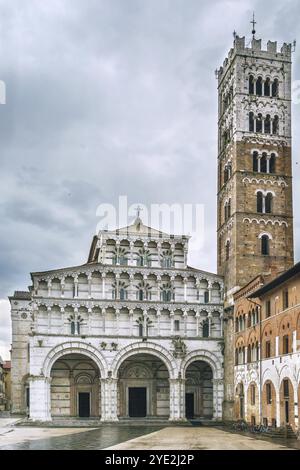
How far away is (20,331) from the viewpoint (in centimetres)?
7231

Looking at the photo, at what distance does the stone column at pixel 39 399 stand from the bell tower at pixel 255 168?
643 inches

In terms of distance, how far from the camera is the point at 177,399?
57469mm

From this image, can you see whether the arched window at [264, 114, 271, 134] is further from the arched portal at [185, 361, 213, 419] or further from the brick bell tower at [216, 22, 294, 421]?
the arched portal at [185, 361, 213, 419]

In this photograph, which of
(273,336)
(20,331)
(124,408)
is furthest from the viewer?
(20,331)

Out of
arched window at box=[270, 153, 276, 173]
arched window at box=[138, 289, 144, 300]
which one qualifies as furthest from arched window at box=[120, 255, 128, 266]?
arched window at box=[270, 153, 276, 173]

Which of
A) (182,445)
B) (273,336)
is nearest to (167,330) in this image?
(273,336)

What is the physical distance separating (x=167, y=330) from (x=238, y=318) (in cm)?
625

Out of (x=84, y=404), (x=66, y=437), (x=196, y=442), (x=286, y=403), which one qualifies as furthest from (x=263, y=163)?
(x=66, y=437)

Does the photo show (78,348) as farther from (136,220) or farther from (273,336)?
(273,336)

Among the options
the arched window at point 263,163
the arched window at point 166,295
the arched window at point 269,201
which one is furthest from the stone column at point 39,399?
the arched window at point 263,163

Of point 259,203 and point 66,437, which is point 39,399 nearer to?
point 66,437

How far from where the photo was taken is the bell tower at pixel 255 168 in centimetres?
5838

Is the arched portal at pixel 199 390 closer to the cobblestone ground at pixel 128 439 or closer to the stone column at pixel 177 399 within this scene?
the stone column at pixel 177 399

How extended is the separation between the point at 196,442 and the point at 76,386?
23.2 metres
